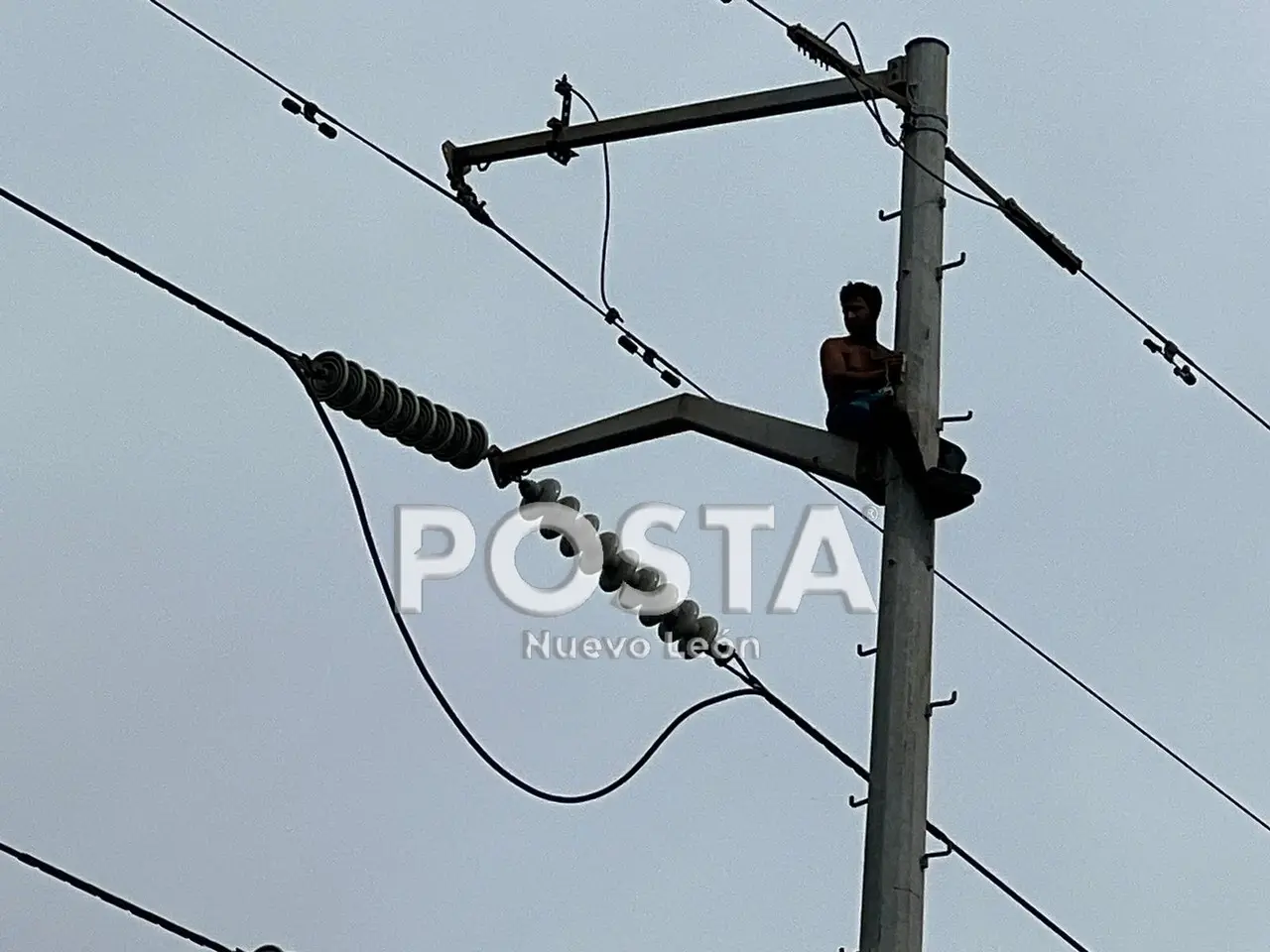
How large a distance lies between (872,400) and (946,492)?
0.49 meters

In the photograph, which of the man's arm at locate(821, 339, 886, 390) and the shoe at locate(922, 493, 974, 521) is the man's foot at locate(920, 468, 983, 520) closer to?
the shoe at locate(922, 493, 974, 521)

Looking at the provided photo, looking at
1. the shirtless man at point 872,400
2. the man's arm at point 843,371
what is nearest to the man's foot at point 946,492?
the shirtless man at point 872,400

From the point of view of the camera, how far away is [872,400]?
12.7 metres

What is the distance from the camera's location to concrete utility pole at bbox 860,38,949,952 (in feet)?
39.0

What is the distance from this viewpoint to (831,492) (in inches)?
573

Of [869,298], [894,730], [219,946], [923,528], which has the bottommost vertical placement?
[219,946]

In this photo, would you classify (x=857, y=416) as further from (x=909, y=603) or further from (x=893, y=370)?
(x=909, y=603)

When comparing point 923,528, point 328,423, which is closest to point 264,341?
point 328,423

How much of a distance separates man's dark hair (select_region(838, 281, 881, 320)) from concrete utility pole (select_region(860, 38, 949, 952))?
0.09 metres

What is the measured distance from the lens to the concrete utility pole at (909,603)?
468 inches

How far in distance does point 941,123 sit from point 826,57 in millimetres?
567

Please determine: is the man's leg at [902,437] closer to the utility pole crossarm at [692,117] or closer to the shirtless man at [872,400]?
the shirtless man at [872,400]

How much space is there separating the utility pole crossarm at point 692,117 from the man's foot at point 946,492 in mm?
1867

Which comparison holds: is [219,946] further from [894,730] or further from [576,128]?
[576,128]
